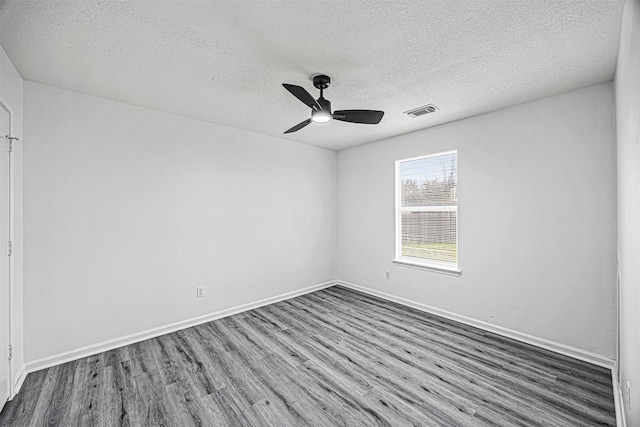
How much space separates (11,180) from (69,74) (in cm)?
99

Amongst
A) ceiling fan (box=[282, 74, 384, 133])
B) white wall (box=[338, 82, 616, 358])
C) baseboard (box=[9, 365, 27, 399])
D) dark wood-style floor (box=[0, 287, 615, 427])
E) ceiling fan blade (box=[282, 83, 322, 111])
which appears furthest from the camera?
white wall (box=[338, 82, 616, 358])

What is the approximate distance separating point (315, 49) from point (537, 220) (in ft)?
9.15

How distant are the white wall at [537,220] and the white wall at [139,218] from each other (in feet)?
7.46

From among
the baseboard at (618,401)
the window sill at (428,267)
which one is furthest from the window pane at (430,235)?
the baseboard at (618,401)

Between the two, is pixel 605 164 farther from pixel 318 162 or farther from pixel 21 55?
pixel 21 55

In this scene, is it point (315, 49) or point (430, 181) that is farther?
point (430, 181)

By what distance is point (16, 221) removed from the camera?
2301 mm

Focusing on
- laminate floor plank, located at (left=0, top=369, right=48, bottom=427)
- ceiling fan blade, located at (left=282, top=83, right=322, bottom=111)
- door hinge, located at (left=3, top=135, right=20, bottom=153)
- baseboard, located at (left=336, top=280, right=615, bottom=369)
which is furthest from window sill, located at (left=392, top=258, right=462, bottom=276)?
door hinge, located at (left=3, top=135, right=20, bottom=153)

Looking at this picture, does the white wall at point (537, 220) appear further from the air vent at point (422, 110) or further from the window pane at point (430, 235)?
the air vent at point (422, 110)

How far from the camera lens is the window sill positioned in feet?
11.8

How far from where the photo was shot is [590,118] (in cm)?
257

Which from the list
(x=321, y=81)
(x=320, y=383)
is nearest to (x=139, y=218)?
(x=321, y=81)

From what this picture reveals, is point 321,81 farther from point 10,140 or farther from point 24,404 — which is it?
point 24,404

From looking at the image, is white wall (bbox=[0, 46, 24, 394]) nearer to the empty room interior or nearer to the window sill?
the empty room interior
